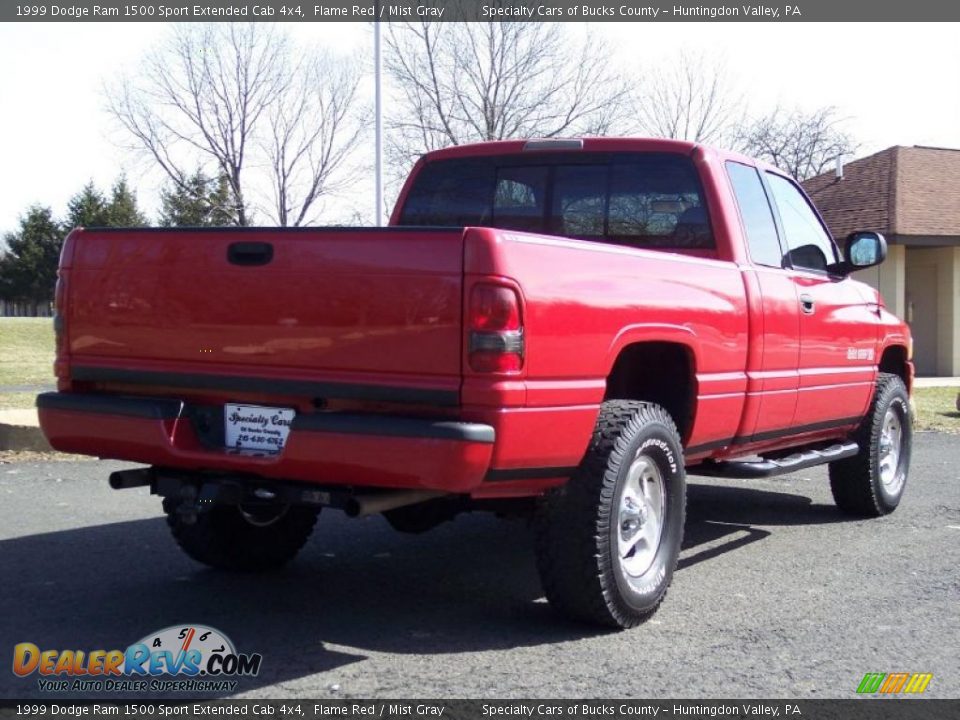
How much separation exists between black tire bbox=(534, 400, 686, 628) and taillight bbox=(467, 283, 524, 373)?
722 mm

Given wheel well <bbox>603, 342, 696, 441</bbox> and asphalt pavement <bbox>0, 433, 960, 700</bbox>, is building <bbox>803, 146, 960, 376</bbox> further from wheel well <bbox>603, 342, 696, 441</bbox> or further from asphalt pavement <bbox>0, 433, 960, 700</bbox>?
wheel well <bbox>603, 342, 696, 441</bbox>

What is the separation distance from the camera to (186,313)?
4.38 meters

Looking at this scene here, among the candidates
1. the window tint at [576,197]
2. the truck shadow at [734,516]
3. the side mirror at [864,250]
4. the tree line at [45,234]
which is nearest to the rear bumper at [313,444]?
the window tint at [576,197]

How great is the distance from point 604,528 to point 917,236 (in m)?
18.7

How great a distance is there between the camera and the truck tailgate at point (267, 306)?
3.91 meters

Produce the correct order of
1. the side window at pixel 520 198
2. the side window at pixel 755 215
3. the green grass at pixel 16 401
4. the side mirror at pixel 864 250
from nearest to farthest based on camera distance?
1. the side window at pixel 755 215
2. the side window at pixel 520 198
3. the side mirror at pixel 864 250
4. the green grass at pixel 16 401

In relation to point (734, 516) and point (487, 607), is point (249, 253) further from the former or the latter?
point (734, 516)

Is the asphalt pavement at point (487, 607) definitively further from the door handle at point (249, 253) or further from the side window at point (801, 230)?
the side window at point (801, 230)

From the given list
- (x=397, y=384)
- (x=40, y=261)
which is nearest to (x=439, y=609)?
(x=397, y=384)

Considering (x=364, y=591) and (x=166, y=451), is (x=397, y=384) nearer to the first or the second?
(x=166, y=451)

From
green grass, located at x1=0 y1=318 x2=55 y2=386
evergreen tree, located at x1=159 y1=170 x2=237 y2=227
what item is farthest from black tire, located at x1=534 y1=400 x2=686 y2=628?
evergreen tree, located at x1=159 y1=170 x2=237 y2=227

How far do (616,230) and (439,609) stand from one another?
7.13 feet

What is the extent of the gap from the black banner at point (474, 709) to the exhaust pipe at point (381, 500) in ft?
2.18

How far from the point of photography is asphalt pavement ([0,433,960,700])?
396cm
